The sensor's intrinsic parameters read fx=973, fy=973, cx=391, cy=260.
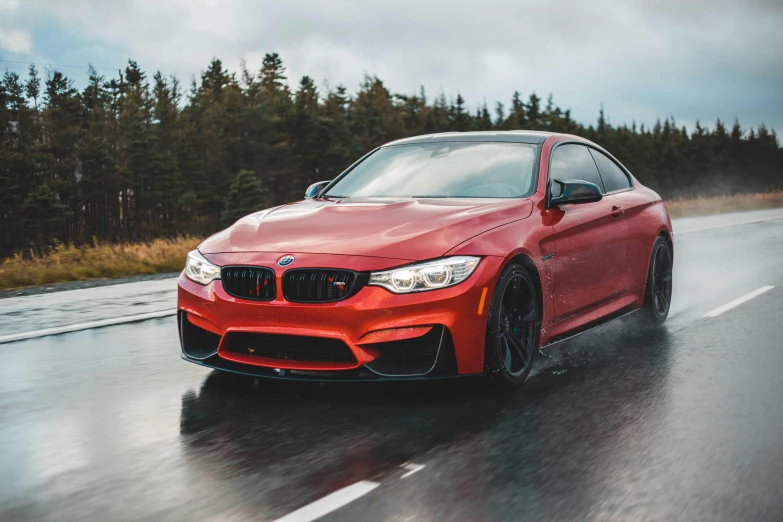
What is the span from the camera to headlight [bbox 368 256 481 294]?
16.5 ft

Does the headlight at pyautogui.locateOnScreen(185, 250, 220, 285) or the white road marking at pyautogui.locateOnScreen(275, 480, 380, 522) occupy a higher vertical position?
the headlight at pyautogui.locateOnScreen(185, 250, 220, 285)

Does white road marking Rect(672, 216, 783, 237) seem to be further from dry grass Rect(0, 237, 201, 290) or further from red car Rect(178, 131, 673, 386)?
red car Rect(178, 131, 673, 386)

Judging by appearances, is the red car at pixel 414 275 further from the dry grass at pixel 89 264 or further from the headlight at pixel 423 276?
the dry grass at pixel 89 264

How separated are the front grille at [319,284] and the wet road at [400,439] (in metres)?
0.62

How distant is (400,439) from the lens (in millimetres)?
4586

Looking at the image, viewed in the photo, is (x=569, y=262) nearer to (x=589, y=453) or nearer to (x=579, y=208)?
(x=579, y=208)

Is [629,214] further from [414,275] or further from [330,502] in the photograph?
[330,502]

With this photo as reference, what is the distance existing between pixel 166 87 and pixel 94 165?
1957 cm

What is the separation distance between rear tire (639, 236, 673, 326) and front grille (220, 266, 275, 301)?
3.88 metres

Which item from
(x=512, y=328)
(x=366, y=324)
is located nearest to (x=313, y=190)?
(x=512, y=328)

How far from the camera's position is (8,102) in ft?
297

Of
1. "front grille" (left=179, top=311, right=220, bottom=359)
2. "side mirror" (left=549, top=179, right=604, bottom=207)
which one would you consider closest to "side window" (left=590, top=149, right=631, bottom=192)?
"side mirror" (left=549, top=179, right=604, bottom=207)

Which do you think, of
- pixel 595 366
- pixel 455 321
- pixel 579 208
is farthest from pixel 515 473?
pixel 579 208

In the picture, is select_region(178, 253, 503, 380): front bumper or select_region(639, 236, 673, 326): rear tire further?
select_region(639, 236, 673, 326): rear tire
